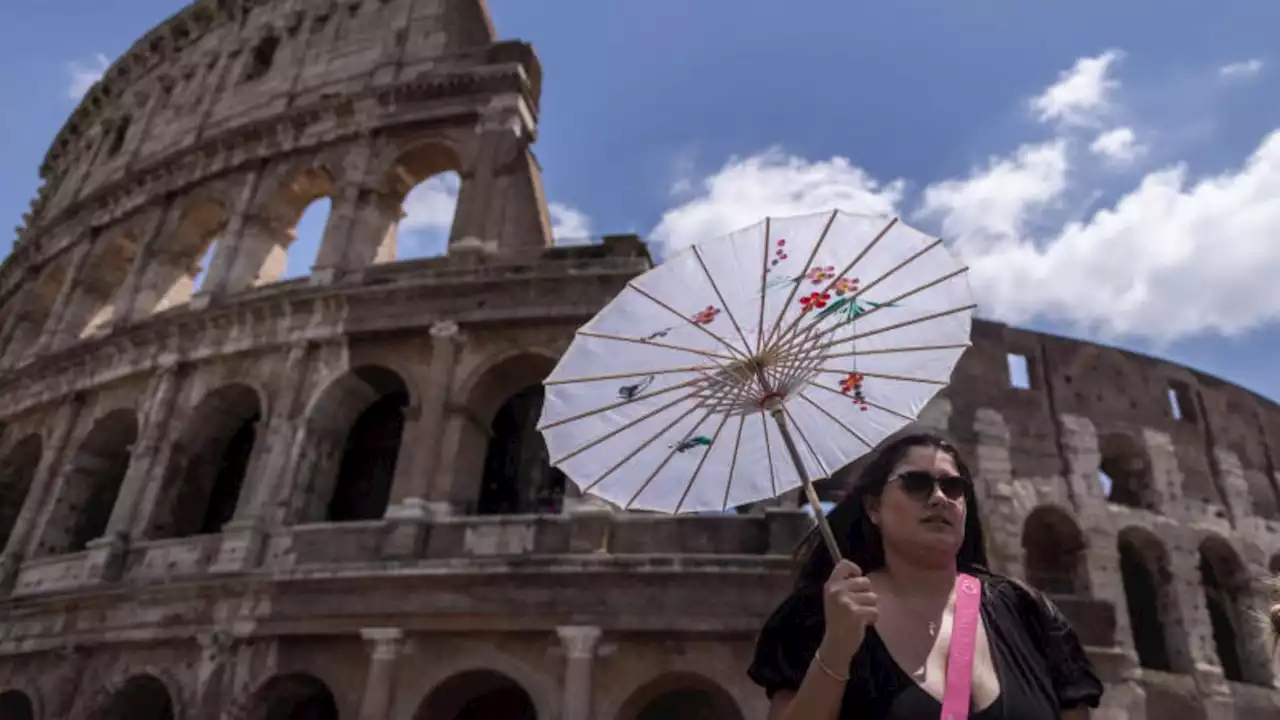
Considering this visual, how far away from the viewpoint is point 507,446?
1238 centimetres

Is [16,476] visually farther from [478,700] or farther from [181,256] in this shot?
[478,700]

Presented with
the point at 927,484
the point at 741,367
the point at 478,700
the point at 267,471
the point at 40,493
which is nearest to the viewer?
the point at 927,484

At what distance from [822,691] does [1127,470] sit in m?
13.9

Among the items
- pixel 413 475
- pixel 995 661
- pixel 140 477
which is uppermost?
pixel 140 477

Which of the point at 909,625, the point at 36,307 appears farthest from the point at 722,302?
the point at 36,307

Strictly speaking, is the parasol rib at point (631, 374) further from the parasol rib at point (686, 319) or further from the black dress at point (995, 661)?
the black dress at point (995, 661)

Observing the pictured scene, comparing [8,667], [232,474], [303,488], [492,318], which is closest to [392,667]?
[303,488]

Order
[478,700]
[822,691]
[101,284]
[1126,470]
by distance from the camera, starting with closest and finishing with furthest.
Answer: [822,691] < [478,700] < [1126,470] < [101,284]

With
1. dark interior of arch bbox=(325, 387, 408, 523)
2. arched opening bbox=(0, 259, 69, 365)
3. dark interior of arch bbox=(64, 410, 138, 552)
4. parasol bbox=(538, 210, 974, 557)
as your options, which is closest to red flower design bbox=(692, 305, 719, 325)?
parasol bbox=(538, 210, 974, 557)

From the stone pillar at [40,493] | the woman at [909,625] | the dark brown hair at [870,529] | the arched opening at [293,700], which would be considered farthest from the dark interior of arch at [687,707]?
the stone pillar at [40,493]

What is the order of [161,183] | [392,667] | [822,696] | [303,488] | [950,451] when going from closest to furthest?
[822,696] < [950,451] < [392,667] < [303,488] < [161,183]

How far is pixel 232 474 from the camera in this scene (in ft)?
44.9

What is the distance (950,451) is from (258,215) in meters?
14.9

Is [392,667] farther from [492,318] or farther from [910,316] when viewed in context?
[910,316]
